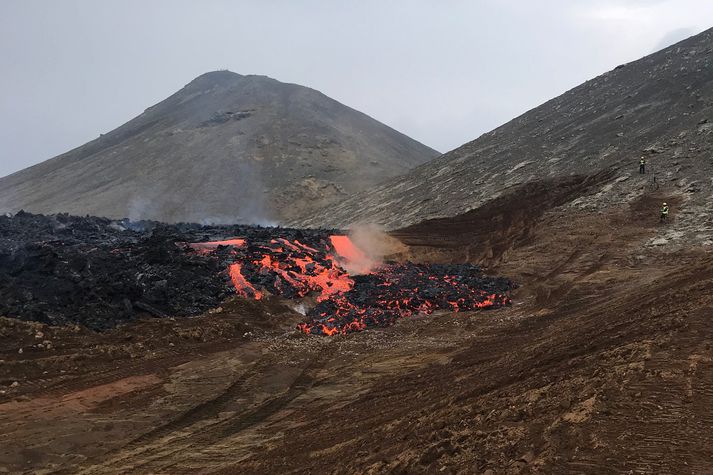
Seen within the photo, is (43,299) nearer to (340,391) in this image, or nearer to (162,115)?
(340,391)

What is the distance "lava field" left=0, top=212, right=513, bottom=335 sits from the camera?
1409 centimetres

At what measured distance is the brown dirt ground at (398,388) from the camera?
15.6 ft

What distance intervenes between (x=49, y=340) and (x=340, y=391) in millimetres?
7042

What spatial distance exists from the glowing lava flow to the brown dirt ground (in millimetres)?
980

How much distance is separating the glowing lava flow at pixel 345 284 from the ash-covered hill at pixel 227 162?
32.2 meters

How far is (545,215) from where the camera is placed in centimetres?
2505

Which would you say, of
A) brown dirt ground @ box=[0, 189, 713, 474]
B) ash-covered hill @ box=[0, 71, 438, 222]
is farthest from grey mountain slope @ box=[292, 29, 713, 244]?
ash-covered hill @ box=[0, 71, 438, 222]

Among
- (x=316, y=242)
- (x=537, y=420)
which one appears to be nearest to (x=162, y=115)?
(x=316, y=242)

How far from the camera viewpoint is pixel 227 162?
65.2m

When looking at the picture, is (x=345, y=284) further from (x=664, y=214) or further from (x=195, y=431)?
(x=664, y=214)

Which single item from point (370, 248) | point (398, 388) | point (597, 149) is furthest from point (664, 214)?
point (398, 388)

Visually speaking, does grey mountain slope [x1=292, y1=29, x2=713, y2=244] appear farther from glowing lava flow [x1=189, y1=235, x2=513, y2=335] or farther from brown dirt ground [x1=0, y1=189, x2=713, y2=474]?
glowing lava flow [x1=189, y1=235, x2=513, y2=335]

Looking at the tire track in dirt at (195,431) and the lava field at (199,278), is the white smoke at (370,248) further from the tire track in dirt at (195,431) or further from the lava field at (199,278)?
the tire track in dirt at (195,431)

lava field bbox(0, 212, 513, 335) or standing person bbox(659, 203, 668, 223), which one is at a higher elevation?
lava field bbox(0, 212, 513, 335)
